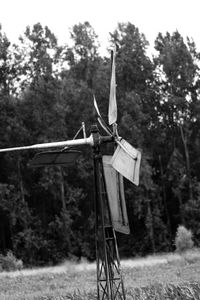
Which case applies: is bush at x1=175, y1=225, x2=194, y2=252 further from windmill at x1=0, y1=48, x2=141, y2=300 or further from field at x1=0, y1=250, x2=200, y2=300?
windmill at x1=0, y1=48, x2=141, y2=300

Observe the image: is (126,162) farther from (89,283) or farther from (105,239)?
(89,283)

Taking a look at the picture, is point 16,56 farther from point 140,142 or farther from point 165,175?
point 165,175

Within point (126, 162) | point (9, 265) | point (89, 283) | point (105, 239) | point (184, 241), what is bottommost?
point (9, 265)

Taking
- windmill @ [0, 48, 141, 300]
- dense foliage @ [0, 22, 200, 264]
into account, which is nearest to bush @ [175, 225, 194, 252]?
dense foliage @ [0, 22, 200, 264]

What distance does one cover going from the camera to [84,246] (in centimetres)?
3759

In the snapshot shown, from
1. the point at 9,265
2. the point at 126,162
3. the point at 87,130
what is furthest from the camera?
the point at 87,130

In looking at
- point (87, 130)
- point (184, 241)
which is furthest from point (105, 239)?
point (87, 130)

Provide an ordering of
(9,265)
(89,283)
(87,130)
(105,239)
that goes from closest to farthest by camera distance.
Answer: (105,239) < (89,283) < (9,265) < (87,130)

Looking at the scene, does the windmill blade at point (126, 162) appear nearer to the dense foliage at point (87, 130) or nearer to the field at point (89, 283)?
the field at point (89, 283)

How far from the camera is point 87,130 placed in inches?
1558

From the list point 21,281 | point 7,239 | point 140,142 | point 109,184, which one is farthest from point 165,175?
point 109,184

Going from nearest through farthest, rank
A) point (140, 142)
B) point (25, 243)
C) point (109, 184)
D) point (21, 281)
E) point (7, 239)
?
point (109, 184) → point (21, 281) → point (25, 243) → point (140, 142) → point (7, 239)

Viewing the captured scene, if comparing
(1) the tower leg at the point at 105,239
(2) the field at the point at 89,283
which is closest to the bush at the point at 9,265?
(2) the field at the point at 89,283

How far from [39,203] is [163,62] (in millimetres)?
13757
